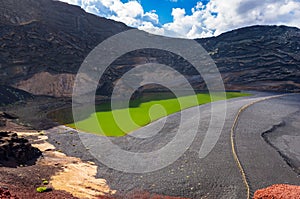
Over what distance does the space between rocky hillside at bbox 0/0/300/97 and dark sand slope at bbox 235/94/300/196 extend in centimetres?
4358

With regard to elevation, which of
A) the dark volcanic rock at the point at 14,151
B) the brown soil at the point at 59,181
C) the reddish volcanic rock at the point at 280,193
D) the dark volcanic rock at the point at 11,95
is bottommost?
the brown soil at the point at 59,181

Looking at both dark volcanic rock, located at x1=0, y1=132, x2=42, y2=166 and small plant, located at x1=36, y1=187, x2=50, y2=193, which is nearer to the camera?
small plant, located at x1=36, y1=187, x2=50, y2=193

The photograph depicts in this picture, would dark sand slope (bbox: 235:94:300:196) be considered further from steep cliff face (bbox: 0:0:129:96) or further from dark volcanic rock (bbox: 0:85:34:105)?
steep cliff face (bbox: 0:0:129:96)

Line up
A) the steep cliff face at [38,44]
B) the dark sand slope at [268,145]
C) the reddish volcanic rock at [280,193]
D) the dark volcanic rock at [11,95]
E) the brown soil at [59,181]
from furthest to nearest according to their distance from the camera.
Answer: the steep cliff face at [38,44], the dark volcanic rock at [11,95], the dark sand slope at [268,145], the brown soil at [59,181], the reddish volcanic rock at [280,193]

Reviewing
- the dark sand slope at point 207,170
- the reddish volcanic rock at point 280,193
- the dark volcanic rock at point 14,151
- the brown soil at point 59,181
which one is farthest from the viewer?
the dark volcanic rock at point 14,151

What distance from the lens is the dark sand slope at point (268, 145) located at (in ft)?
70.4

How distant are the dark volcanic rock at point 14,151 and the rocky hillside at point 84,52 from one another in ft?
138

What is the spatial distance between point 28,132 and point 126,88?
43.0 meters

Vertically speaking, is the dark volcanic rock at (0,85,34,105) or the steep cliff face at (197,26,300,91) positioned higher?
the steep cliff face at (197,26,300,91)

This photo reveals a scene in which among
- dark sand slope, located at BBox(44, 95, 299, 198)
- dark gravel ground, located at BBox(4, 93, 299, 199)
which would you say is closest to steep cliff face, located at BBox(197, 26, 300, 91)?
dark gravel ground, located at BBox(4, 93, 299, 199)

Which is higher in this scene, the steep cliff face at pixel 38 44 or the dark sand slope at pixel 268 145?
the steep cliff face at pixel 38 44

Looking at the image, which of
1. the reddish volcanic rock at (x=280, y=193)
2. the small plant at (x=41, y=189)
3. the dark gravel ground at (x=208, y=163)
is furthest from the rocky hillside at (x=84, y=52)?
the reddish volcanic rock at (x=280, y=193)

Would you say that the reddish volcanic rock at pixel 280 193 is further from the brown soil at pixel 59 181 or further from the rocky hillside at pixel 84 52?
the rocky hillside at pixel 84 52

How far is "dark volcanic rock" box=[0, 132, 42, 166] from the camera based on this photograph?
23.1 metres
